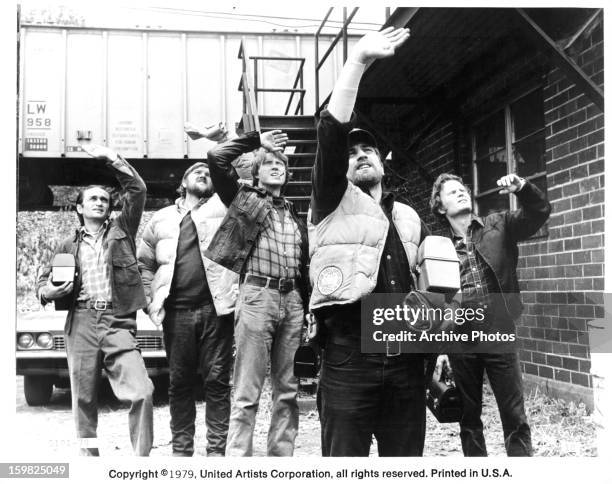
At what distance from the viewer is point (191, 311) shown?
9.32 ft

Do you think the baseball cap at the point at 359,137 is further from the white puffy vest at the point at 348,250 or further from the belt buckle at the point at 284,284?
the belt buckle at the point at 284,284

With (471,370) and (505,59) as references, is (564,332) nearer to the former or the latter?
(471,370)

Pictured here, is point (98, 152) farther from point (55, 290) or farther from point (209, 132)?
point (55, 290)

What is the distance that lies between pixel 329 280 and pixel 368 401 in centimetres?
39

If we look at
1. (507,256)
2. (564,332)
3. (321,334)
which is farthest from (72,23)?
(564,332)

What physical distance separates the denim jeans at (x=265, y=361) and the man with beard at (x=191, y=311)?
37 centimetres

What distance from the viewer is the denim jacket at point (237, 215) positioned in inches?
97.3

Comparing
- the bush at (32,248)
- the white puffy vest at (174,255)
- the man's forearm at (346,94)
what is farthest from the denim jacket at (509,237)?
the bush at (32,248)

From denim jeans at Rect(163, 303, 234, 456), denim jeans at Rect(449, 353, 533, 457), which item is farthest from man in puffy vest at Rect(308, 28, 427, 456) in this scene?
denim jeans at Rect(163, 303, 234, 456)

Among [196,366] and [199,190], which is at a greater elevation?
[199,190]

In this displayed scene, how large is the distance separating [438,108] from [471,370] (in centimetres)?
252

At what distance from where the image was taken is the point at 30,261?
254 centimetres

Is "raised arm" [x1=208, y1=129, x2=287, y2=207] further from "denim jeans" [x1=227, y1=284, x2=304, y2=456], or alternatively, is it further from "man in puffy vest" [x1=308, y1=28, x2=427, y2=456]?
"man in puffy vest" [x1=308, y1=28, x2=427, y2=456]

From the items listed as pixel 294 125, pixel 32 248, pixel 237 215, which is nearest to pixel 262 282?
pixel 237 215
